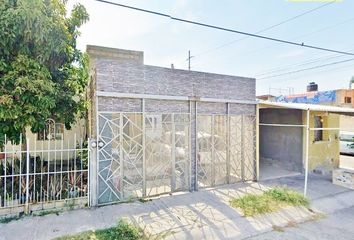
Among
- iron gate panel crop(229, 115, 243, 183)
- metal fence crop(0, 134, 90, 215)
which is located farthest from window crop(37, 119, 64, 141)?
iron gate panel crop(229, 115, 243, 183)

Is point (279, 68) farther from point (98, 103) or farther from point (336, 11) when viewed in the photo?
point (98, 103)

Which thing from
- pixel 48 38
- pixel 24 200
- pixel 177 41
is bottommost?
pixel 24 200

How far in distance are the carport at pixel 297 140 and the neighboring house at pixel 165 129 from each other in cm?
261

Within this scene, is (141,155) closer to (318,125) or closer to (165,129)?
(165,129)

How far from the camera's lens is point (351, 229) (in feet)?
17.8

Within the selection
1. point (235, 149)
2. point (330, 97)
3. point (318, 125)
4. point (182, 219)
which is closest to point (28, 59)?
point (182, 219)

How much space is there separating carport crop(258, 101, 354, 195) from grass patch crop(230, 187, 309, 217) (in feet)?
9.53

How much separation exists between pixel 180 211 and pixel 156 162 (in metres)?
1.64

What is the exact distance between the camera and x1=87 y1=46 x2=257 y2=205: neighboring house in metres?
6.44

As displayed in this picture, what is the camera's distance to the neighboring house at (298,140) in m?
10.4

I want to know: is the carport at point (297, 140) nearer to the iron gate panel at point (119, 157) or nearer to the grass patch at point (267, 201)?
the grass patch at point (267, 201)

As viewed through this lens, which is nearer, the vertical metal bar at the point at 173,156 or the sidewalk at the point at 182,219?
the sidewalk at the point at 182,219

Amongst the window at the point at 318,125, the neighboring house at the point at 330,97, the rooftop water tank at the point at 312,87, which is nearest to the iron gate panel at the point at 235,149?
the window at the point at 318,125

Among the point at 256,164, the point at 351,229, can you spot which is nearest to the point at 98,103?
the point at 256,164
